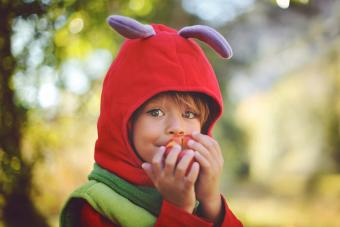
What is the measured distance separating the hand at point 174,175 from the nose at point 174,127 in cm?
9

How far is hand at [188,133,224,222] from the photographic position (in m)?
1.49

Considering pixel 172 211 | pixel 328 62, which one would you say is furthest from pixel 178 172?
pixel 328 62

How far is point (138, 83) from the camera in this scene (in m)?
1.61

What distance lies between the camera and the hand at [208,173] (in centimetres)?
149

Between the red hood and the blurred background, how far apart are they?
1.75ft

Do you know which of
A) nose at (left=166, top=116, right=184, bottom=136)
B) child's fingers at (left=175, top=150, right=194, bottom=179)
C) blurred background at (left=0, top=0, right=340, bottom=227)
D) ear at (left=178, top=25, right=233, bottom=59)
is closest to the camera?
child's fingers at (left=175, top=150, right=194, bottom=179)

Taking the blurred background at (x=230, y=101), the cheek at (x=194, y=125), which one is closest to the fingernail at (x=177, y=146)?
the cheek at (x=194, y=125)

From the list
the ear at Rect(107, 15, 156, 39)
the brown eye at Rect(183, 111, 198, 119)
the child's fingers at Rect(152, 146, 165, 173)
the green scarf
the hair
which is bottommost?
the green scarf

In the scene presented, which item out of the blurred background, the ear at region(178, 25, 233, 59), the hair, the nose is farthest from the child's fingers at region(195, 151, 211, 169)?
the blurred background

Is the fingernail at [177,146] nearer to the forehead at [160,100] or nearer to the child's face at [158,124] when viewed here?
the child's face at [158,124]

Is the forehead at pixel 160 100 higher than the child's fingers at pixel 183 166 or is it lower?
higher

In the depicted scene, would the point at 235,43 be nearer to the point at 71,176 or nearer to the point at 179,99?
the point at 71,176

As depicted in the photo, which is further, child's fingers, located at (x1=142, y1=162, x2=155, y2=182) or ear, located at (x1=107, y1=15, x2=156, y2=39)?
ear, located at (x1=107, y1=15, x2=156, y2=39)

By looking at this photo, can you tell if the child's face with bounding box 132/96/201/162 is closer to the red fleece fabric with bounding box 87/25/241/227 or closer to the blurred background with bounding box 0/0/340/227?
the red fleece fabric with bounding box 87/25/241/227
